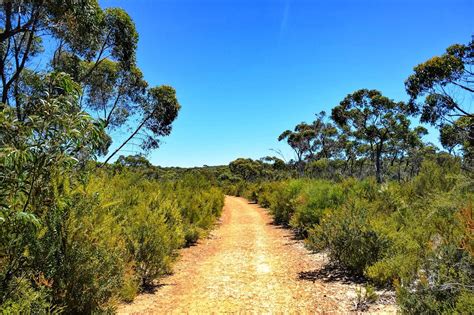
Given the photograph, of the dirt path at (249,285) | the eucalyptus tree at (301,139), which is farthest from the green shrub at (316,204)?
the eucalyptus tree at (301,139)

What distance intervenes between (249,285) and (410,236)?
10.3 ft

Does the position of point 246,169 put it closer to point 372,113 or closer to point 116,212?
point 372,113

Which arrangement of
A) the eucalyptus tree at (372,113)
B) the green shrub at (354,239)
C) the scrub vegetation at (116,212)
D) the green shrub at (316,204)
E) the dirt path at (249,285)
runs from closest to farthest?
1. the scrub vegetation at (116,212)
2. the dirt path at (249,285)
3. the green shrub at (354,239)
4. the green shrub at (316,204)
5. the eucalyptus tree at (372,113)

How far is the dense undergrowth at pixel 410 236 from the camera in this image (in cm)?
350

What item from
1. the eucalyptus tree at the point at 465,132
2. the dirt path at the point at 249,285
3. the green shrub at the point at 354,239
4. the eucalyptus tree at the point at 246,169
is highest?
the eucalyptus tree at the point at 246,169

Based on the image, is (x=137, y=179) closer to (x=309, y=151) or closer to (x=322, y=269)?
(x=322, y=269)

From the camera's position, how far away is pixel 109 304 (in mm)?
3896

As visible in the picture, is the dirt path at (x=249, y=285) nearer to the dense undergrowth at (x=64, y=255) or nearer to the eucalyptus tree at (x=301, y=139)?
the dense undergrowth at (x=64, y=255)

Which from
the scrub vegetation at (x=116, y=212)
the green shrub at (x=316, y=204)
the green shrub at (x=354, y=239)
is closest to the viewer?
the scrub vegetation at (x=116, y=212)

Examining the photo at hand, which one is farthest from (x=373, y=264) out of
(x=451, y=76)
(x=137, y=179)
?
(x=451, y=76)

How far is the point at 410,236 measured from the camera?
563 cm

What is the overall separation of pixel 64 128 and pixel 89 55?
1099 cm

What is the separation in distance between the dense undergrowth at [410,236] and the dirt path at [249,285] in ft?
2.15

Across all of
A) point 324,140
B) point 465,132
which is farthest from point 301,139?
point 465,132
